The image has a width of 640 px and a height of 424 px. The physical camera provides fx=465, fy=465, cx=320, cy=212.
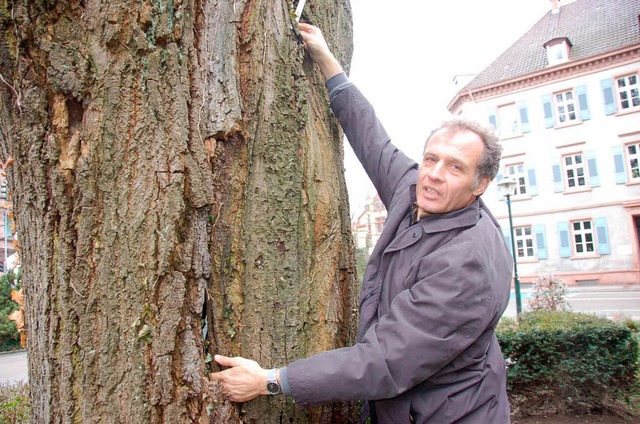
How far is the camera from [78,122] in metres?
1.79

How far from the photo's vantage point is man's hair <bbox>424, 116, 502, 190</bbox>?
212 centimetres

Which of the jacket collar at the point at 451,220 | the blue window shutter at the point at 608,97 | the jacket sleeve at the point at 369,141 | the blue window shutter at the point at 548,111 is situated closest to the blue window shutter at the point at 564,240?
the blue window shutter at the point at 548,111

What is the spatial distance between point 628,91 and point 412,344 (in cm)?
2661

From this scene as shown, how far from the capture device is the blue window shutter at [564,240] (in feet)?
76.6

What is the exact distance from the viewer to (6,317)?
37.6 ft

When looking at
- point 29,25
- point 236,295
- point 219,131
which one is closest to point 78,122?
point 29,25

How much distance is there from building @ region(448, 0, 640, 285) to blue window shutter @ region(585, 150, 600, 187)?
45 millimetres

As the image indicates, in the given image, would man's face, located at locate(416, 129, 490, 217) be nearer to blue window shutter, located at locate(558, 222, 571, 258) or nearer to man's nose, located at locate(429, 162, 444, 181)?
man's nose, located at locate(429, 162, 444, 181)

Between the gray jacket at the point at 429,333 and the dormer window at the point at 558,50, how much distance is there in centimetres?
2648

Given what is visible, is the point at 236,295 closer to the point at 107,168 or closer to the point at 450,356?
the point at 107,168

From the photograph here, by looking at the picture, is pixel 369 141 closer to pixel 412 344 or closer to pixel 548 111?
pixel 412 344

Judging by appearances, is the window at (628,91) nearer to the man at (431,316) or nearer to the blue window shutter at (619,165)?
the blue window shutter at (619,165)

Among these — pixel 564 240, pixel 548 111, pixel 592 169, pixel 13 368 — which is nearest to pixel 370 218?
pixel 564 240

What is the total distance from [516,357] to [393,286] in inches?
176
